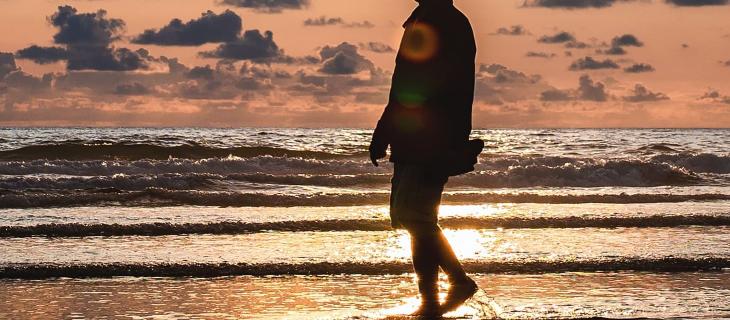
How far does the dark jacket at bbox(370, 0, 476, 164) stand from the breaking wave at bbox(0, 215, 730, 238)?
6.41m

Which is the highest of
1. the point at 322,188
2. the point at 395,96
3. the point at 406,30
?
the point at 406,30

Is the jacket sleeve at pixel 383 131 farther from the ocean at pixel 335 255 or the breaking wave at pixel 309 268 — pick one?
the breaking wave at pixel 309 268

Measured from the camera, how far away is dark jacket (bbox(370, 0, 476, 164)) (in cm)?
582

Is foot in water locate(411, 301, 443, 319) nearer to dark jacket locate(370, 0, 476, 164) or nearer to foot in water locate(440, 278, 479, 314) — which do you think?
foot in water locate(440, 278, 479, 314)

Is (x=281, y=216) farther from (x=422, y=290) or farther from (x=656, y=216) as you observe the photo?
(x=422, y=290)

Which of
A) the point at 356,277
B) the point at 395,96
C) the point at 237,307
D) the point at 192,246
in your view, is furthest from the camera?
the point at 192,246

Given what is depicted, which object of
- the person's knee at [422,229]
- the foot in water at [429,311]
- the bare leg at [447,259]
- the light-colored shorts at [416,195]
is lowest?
the foot in water at [429,311]

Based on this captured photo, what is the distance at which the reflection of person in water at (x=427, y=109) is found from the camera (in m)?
5.82

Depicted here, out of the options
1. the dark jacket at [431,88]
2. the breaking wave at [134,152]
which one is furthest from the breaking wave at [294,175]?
the dark jacket at [431,88]

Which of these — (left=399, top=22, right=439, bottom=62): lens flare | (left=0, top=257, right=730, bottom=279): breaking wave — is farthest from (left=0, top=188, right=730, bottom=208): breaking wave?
(left=399, top=22, right=439, bottom=62): lens flare

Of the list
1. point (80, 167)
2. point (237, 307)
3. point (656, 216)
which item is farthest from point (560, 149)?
point (237, 307)

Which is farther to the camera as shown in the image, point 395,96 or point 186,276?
point 186,276

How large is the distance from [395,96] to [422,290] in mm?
1362

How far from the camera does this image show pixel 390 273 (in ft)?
27.8
